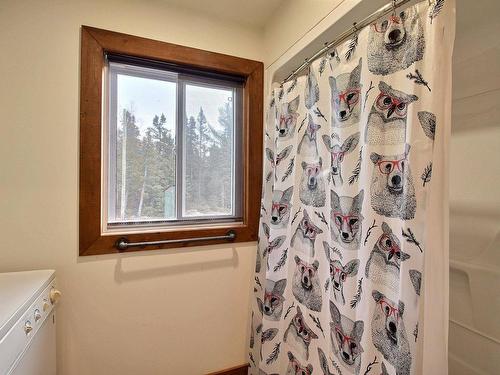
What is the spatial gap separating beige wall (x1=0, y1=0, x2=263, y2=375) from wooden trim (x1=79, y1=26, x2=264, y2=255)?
0.15ft

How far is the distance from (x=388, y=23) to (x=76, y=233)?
1.61m

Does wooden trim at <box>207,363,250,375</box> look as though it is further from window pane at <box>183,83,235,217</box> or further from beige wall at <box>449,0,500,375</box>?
beige wall at <box>449,0,500,375</box>

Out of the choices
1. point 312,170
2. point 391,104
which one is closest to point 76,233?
point 312,170

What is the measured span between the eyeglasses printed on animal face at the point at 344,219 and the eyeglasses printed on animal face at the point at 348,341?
407 millimetres

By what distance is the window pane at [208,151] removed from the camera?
1555 mm

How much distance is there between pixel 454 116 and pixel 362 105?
0.72 metres

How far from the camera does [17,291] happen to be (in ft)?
2.98

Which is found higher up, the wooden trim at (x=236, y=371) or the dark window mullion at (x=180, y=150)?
the dark window mullion at (x=180, y=150)

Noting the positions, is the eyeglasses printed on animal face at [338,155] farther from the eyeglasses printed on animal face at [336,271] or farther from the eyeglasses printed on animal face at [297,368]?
the eyeglasses printed on animal face at [297,368]

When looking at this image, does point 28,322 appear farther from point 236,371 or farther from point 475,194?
point 475,194

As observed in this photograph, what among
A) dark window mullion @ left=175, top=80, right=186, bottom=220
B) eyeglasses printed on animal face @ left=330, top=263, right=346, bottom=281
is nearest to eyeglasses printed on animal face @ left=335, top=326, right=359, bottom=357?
eyeglasses printed on animal face @ left=330, top=263, right=346, bottom=281


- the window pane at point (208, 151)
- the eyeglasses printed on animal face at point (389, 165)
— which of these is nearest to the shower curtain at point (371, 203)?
the eyeglasses printed on animal face at point (389, 165)

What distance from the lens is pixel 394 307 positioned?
719mm

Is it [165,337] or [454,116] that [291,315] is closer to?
[165,337]
